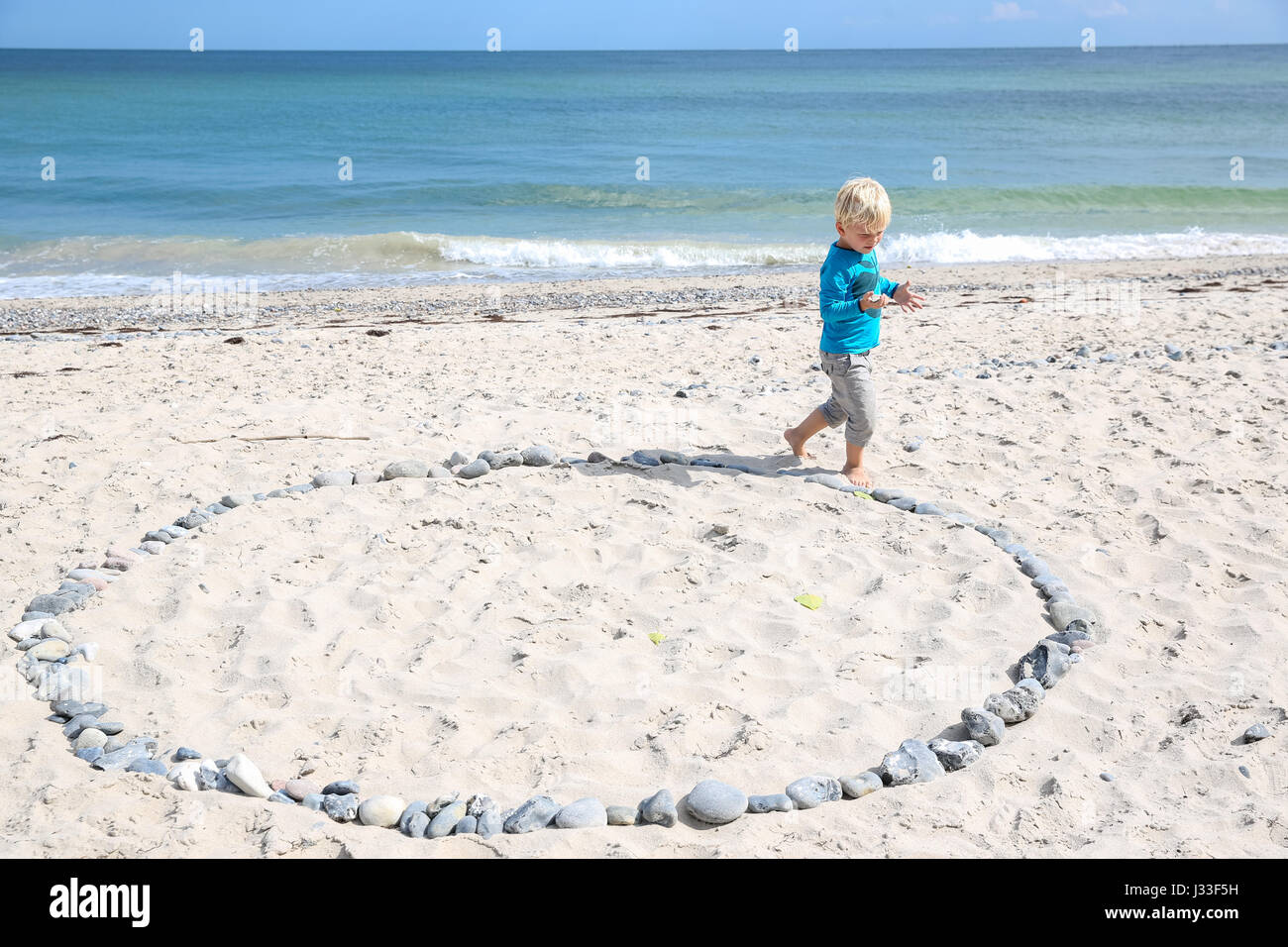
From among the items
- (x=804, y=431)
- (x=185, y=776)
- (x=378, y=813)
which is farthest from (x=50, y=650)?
(x=804, y=431)

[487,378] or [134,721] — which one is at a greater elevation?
[487,378]

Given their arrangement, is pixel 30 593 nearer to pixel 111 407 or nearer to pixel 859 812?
pixel 111 407

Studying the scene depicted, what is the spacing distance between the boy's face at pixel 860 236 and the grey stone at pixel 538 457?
5.95 feet

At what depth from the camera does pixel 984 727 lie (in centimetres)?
302

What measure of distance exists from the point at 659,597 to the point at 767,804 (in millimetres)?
1301

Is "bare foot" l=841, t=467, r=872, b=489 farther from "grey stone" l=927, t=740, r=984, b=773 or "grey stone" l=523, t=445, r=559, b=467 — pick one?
"grey stone" l=927, t=740, r=984, b=773

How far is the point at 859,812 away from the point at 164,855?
5.88 feet

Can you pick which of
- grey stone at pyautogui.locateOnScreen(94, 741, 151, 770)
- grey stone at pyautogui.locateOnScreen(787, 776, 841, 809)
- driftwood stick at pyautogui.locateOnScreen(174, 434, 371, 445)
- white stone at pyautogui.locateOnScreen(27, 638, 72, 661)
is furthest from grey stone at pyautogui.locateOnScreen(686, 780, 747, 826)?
driftwood stick at pyautogui.locateOnScreen(174, 434, 371, 445)

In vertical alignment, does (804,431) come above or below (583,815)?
above

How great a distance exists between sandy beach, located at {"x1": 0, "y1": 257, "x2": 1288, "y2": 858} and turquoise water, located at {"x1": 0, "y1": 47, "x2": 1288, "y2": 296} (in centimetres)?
823

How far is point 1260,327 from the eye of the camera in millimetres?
8078

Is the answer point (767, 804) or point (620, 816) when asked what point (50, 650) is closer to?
point (620, 816)

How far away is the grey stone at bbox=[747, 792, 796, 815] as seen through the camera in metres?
2.71
